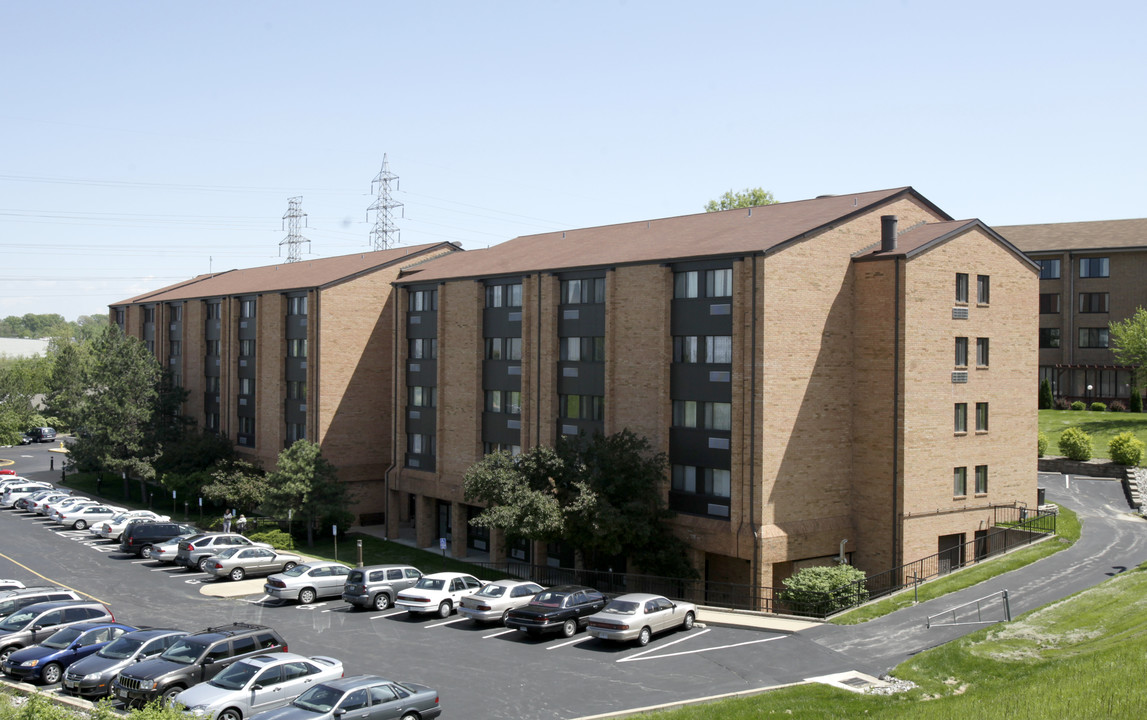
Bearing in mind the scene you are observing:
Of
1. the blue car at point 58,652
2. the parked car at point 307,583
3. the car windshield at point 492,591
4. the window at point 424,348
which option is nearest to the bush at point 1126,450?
the window at point 424,348

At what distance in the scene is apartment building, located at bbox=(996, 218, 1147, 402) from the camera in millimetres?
69688

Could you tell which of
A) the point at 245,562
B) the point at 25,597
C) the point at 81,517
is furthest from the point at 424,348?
the point at 25,597

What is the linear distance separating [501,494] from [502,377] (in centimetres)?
941

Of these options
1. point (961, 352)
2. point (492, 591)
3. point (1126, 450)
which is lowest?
point (492, 591)

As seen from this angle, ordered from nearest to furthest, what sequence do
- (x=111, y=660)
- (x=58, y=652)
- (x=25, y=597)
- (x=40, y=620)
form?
(x=111, y=660)
(x=58, y=652)
(x=40, y=620)
(x=25, y=597)

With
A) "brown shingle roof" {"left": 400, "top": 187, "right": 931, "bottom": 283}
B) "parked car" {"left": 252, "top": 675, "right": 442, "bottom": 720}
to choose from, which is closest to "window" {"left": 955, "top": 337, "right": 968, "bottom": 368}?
"brown shingle roof" {"left": 400, "top": 187, "right": 931, "bottom": 283}

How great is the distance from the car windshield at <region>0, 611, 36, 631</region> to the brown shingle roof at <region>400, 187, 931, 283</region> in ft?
76.9

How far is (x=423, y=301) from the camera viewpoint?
5141 cm

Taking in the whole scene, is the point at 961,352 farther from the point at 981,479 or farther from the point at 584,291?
the point at 584,291

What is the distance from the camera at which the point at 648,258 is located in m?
38.2

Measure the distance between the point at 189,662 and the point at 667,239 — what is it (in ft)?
85.2

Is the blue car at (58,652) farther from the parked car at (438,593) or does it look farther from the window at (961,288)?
the window at (961,288)

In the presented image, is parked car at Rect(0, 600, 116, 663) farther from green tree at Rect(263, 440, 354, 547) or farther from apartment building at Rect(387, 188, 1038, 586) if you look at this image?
green tree at Rect(263, 440, 354, 547)

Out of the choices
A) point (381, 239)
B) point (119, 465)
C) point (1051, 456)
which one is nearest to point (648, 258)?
point (1051, 456)
